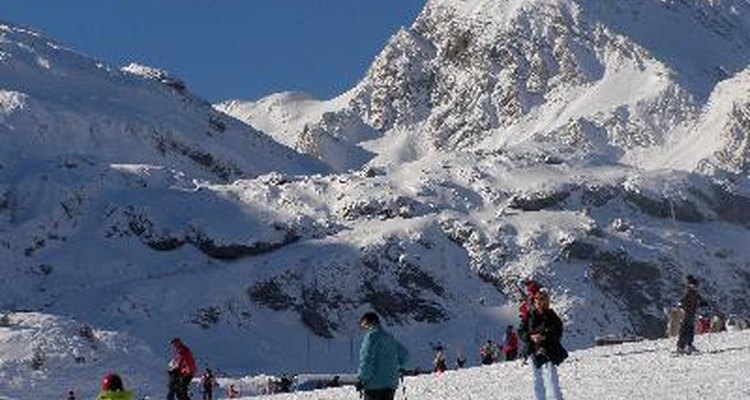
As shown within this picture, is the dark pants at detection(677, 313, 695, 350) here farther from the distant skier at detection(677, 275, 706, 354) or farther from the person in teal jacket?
the person in teal jacket

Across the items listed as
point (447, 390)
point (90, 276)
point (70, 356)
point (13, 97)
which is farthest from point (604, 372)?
point (13, 97)

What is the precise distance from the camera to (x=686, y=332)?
2955cm

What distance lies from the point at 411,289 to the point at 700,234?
27.6 meters

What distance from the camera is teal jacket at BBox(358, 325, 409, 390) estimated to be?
55.7 ft

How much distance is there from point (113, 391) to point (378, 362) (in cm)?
292

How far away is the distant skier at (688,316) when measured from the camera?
95.6ft

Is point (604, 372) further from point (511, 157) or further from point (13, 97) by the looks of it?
point (13, 97)

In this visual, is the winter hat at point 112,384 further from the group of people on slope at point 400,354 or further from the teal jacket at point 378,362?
the teal jacket at point 378,362

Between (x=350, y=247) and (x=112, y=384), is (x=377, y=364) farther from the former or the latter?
(x=350, y=247)

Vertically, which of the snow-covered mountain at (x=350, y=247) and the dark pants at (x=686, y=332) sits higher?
the snow-covered mountain at (x=350, y=247)

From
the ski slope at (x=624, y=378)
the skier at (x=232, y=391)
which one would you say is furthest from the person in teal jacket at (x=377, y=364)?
the skier at (x=232, y=391)

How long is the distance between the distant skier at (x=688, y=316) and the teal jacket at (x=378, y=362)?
42.8ft

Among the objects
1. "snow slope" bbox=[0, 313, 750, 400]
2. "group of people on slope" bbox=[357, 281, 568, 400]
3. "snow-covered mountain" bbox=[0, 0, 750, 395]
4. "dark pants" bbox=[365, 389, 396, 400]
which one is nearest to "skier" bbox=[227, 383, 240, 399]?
"snow slope" bbox=[0, 313, 750, 400]

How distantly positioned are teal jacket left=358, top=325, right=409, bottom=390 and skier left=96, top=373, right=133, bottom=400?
2.58 metres
